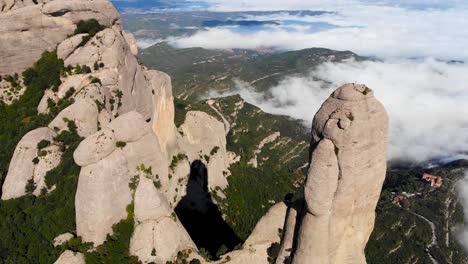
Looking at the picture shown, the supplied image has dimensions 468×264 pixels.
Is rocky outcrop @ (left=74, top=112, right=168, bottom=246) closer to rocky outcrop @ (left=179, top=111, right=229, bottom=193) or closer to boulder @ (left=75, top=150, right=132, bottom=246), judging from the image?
boulder @ (left=75, top=150, right=132, bottom=246)

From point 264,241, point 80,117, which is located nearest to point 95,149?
point 80,117

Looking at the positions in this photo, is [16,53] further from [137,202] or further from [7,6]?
[137,202]

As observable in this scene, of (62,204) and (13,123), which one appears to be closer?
(62,204)

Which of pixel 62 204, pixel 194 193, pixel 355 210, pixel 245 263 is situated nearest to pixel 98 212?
pixel 62 204

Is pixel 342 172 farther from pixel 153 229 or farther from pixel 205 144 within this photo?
pixel 205 144

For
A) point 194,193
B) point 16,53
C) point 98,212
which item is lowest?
point 194,193

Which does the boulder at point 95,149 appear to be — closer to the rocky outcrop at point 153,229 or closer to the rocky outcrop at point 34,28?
the rocky outcrop at point 153,229

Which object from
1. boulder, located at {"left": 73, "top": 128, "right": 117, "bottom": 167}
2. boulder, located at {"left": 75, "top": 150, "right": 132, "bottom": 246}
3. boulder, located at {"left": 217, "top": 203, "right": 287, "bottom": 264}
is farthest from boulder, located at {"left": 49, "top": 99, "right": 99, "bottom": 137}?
boulder, located at {"left": 217, "top": 203, "right": 287, "bottom": 264}
